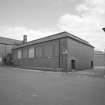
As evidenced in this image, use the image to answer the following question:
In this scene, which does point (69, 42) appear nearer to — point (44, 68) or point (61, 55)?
point (61, 55)

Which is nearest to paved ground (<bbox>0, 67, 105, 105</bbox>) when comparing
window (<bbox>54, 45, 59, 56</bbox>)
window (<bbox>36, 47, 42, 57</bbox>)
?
window (<bbox>54, 45, 59, 56</bbox>)

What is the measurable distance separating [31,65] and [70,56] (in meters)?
11.9

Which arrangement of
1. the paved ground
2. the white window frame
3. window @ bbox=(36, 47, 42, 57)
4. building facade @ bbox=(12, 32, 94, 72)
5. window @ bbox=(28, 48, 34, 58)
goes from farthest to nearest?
1. window @ bbox=(28, 48, 34, 58)
2. the white window frame
3. window @ bbox=(36, 47, 42, 57)
4. building facade @ bbox=(12, 32, 94, 72)
5. the paved ground

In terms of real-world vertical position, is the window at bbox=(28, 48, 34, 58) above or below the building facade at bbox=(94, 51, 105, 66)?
above

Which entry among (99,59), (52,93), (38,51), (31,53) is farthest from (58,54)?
(99,59)

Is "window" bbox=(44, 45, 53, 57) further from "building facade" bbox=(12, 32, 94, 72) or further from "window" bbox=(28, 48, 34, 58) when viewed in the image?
"window" bbox=(28, 48, 34, 58)

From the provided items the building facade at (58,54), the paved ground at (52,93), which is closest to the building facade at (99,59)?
the building facade at (58,54)

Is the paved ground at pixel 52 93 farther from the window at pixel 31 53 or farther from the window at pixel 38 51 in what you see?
the window at pixel 31 53

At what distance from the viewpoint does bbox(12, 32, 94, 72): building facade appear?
19719 mm

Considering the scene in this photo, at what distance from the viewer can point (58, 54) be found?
20.5 meters

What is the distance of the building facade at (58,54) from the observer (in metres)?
19.7

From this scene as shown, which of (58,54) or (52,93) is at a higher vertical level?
(58,54)

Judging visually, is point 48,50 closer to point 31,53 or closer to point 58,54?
point 58,54

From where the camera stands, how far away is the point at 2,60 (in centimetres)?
3869
